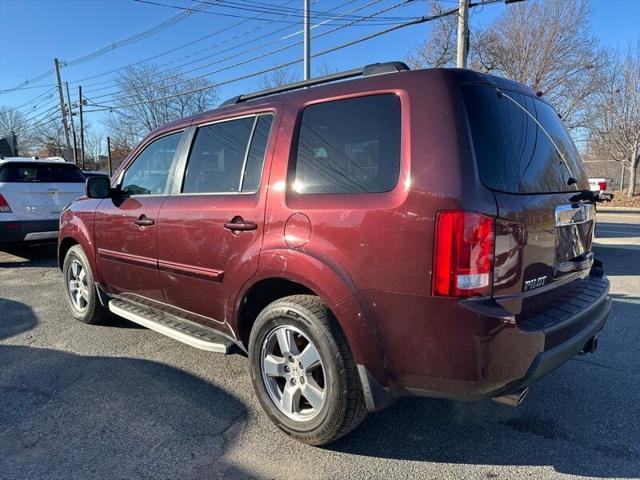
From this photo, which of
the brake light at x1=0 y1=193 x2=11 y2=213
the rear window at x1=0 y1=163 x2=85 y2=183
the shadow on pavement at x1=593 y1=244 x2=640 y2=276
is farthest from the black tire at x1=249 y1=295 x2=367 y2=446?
the rear window at x1=0 y1=163 x2=85 y2=183

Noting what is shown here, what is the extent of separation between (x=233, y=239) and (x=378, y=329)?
1152 mm

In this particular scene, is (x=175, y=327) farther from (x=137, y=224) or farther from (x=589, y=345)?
(x=589, y=345)

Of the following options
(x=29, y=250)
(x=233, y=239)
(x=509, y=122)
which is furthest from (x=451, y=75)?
(x=29, y=250)

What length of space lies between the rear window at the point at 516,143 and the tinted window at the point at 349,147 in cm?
39

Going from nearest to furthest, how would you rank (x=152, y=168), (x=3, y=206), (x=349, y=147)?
1. (x=349, y=147)
2. (x=152, y=168)
3. (x=3, y=206)

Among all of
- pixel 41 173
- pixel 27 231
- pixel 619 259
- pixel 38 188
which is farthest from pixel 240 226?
pixel 619 259

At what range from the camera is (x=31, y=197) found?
7.59 m

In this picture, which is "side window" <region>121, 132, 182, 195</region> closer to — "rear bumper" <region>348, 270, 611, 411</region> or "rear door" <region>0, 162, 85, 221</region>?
"rear bumper" <region>348, 270, 611, 411</region>

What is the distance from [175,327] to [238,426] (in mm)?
975

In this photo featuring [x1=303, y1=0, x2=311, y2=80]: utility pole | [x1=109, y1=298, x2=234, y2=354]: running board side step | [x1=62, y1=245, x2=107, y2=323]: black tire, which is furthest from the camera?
[x1=303, y1=0, x2=311, y2=80]: utility pole

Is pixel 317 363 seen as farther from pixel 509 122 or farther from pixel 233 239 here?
pixel 509 122

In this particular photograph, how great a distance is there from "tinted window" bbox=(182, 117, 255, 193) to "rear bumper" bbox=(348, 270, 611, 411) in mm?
1465

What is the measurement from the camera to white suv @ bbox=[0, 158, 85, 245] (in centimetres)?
732

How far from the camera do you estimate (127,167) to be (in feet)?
13.8
